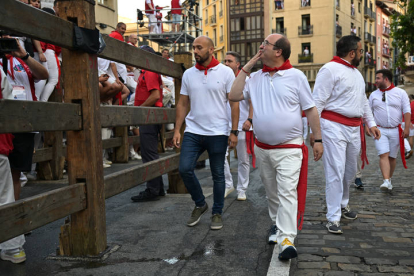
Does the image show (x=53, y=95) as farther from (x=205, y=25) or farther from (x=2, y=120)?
(x=205, y=25)

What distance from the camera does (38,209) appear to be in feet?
11.4

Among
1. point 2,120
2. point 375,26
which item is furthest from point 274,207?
point 375,26

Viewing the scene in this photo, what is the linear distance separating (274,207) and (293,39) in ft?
188

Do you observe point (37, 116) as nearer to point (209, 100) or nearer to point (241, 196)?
point (209, 100)

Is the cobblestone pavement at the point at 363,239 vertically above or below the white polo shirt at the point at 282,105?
below

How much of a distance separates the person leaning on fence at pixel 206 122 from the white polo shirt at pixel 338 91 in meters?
0.97

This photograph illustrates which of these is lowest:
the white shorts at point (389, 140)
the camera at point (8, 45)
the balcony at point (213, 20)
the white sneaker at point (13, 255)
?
the white sneaker at point (13, 255)

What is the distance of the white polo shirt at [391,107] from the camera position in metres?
8.52

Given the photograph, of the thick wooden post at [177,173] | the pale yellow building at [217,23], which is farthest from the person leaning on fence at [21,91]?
the pale yellow building at [217,23]

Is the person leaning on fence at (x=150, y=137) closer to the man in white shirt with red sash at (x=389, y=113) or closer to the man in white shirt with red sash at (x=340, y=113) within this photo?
the man in white shirt with red sash at (x=340, y=113)

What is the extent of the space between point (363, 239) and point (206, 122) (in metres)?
1.93

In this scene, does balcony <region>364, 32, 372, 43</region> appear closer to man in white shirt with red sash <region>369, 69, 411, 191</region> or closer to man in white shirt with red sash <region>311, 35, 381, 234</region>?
man in white shirt with red sash <region>369, 69, 411, 191</region>

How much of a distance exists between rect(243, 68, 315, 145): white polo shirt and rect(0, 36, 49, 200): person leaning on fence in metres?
1.97

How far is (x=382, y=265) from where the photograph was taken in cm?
409
